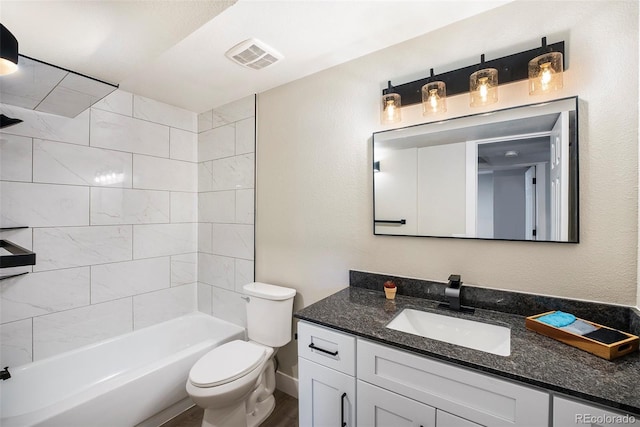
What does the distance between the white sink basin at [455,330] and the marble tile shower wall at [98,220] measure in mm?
2111

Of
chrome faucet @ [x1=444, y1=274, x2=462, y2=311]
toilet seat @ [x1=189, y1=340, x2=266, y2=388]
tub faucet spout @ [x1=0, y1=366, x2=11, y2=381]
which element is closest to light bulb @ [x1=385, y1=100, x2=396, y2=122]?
chrome faucet @ [x1=444, y1=274, x2=462, y2=311]

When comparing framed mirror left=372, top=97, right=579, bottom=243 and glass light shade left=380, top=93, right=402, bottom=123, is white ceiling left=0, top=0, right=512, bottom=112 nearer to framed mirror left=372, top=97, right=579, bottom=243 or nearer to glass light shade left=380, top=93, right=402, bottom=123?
glass light shade left=380, top=93, right=402, bottom=123

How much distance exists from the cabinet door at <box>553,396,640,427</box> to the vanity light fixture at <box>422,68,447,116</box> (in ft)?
4.19

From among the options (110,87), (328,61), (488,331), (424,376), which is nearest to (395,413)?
(424,376)

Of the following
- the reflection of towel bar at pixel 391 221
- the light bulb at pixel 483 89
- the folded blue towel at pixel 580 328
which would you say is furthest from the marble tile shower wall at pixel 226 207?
the folded blue towel at pixel 580 328

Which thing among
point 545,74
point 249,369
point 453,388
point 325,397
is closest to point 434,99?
point 545,74

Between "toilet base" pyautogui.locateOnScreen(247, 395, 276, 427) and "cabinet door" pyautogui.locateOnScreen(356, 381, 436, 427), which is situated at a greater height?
"cabinet door" pyautogui.locateOnScreen(356, 381, 436, 427)

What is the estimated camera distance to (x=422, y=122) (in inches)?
63.7

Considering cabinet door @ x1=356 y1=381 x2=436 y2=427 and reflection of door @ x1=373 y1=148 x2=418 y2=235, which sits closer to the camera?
cabinet door @ x1=356 y1=381 x2=436 y2=427

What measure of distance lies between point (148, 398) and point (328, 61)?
2.37 m

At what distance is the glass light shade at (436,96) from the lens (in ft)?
4.91

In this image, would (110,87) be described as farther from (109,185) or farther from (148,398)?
(148,398)

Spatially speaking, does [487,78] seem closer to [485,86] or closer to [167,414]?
[485,86]

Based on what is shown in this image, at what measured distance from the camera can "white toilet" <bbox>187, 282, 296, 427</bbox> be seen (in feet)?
5.13
